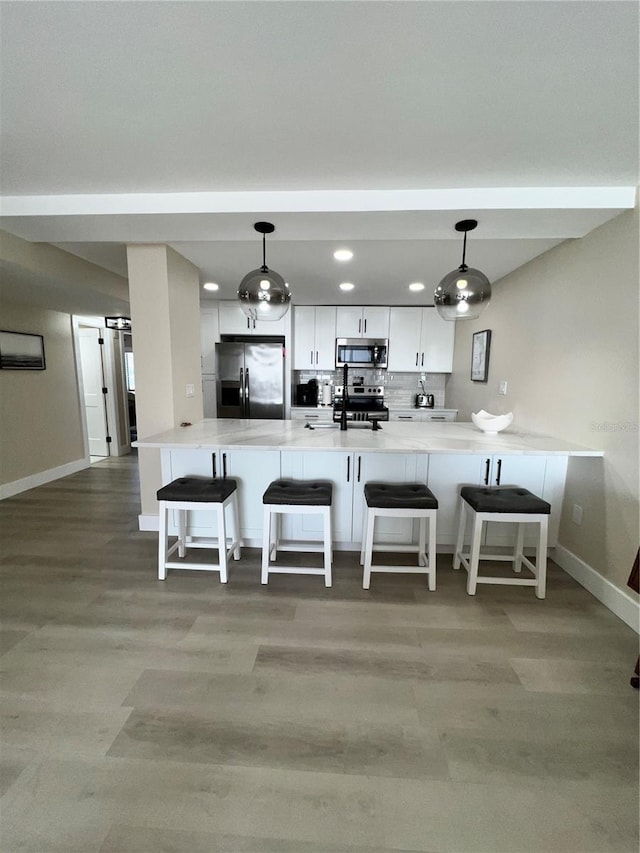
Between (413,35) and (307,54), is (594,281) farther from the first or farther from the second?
(307,54)

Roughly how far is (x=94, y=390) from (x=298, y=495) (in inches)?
185

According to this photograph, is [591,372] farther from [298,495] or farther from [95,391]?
[95,391]

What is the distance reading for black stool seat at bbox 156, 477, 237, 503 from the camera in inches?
87.0

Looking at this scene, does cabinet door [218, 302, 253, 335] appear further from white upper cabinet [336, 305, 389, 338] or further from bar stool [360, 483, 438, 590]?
bar stool [360, 483, 438, 590]

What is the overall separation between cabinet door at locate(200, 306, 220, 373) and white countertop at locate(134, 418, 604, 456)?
1.97 meters

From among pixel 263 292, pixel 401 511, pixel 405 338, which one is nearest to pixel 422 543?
pixel 401 511

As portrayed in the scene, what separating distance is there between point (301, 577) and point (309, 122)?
2.44 m

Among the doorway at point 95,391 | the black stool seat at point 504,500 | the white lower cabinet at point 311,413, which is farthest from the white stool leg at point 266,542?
the doorway at point 95,391

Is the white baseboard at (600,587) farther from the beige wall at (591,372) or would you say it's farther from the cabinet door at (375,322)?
the cabinet door at (375,322)

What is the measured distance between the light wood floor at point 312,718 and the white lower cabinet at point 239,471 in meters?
0.47

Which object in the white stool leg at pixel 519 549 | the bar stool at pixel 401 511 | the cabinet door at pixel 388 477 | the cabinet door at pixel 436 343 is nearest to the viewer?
the bar stool at pixel 401 511

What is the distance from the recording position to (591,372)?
2.22 meters

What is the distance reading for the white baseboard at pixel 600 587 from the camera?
6.24ft

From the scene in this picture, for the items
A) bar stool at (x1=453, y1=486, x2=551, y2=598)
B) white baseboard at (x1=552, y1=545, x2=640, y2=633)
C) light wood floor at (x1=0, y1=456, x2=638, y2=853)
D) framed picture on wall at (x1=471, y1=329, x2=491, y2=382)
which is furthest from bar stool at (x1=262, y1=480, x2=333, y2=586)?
→ framed picture on wall at (x1=471, y1=329, x2=491, y2=382)
